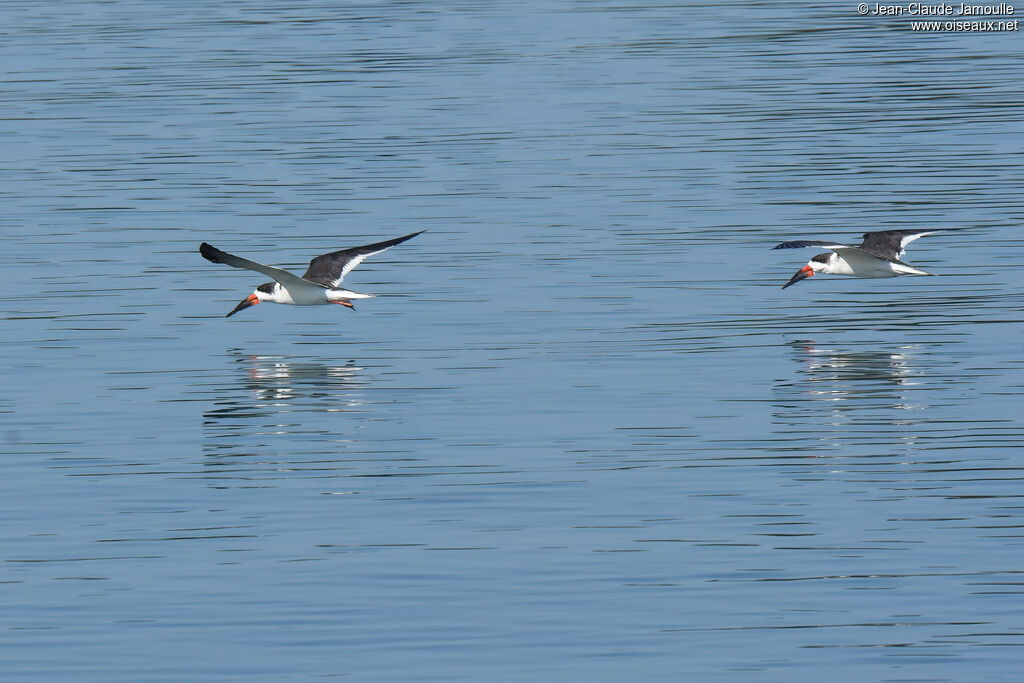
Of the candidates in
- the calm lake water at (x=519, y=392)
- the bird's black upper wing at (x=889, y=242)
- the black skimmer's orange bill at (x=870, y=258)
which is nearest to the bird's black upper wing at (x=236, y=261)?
the calm lake water at (x=519, y=392)

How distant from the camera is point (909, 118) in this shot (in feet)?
139

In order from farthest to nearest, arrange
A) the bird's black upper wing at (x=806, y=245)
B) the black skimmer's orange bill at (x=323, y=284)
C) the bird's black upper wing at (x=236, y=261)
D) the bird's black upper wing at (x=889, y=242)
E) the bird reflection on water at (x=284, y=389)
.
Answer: the bird's black upper wing at (x=889, y=242), the black skimmer's orange bill at (x=323, y=284), the bird's black upper wing at (x=806, y=245), the bird's black upper wing at (x=236, y=261), the bird reflection on water at (x=284, y=389)

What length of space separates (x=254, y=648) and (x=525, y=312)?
12072 mm

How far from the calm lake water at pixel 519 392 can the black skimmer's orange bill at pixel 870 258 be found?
48 centimetres

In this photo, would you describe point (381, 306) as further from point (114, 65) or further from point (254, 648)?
point (114, 65)

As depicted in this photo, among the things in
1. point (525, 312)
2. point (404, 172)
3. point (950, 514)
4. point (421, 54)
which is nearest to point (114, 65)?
point (421, 54)

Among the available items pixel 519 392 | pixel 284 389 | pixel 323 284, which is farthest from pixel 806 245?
pixel 284 389

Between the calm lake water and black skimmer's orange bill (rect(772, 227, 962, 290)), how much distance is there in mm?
482

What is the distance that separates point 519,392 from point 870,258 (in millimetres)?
7636

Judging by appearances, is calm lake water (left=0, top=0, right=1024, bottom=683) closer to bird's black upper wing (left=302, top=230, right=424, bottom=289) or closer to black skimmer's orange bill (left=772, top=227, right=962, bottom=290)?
black skimmer's orange bill (left=772, top=227, right=962, bottom=290)

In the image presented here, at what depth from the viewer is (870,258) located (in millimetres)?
26781

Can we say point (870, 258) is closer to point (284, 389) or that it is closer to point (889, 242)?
point (889, 242)

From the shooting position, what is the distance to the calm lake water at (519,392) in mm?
14055

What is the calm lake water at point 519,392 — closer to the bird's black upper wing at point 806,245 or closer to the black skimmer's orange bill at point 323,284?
the black skimmer's orange bill at point 323,284
